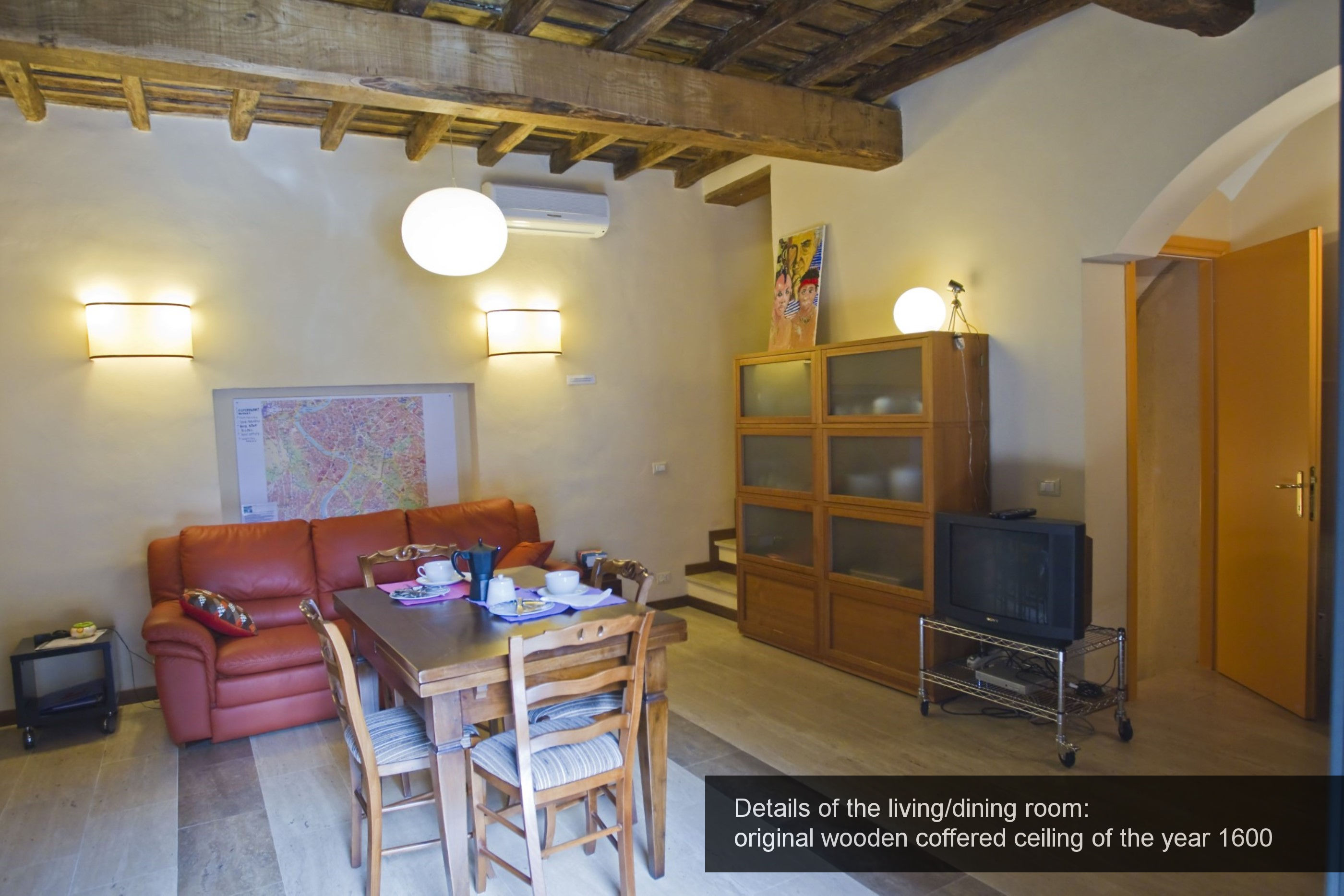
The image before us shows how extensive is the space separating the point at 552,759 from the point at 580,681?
10.7 inches

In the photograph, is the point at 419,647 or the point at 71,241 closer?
the point at 419,647

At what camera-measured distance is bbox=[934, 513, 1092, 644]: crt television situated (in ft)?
10.3

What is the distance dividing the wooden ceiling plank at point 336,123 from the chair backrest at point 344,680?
8.56 feet

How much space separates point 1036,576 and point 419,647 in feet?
7.70

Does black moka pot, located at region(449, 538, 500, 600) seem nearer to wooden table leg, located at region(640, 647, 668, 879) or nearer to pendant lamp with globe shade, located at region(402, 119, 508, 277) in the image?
wooden table leg, located at region(640, 647, 668, 879)

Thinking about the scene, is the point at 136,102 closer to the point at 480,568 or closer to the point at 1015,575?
the point at 480,568

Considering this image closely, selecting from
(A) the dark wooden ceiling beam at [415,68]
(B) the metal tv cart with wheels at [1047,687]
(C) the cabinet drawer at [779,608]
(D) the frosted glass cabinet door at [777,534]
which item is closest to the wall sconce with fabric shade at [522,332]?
(D) the frosted glass cabinet door at [777,534]

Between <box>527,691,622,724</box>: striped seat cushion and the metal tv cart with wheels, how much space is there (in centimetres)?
166

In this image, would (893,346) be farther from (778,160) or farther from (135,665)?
(135,665)

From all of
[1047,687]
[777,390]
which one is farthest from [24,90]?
[1047,687]

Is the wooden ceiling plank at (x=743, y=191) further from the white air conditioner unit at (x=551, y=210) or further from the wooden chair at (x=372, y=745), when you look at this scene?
the wooden chair at (x=372, y=745)

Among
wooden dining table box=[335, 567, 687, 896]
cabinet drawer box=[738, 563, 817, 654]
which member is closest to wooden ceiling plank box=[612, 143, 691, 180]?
cabinet drawer box=[738, 563, 817, 654]

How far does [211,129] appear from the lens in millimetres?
4312

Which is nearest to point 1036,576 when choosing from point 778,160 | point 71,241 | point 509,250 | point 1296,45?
point 1296,45
